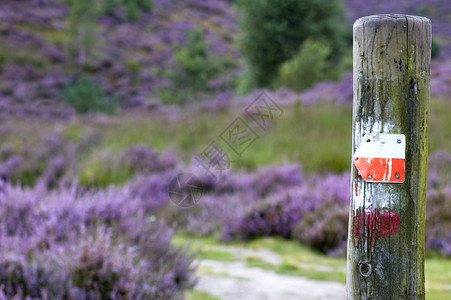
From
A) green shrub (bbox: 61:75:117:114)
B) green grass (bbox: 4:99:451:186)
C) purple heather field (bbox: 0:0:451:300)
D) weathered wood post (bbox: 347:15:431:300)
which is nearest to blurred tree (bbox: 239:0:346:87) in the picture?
purple heather field (bbox: 0:0:451:300)

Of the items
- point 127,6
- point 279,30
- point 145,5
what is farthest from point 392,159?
point 145,5

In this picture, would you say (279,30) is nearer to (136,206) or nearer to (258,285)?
(136,206)

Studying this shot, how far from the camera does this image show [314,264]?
4496 mm

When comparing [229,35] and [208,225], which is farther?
[229,35]

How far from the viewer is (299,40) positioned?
1867cm

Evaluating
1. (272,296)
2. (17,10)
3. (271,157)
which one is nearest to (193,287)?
(272,296)

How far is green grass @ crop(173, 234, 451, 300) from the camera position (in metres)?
3.74

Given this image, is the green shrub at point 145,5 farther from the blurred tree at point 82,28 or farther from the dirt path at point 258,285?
the dirt path at point 258,285

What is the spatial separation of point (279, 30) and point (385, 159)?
17.4 m

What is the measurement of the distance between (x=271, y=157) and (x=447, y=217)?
3924 millimetres

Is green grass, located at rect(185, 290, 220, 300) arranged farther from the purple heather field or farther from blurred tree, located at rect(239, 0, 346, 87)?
blurred tree, located at rect(239, 0, 346, 87)

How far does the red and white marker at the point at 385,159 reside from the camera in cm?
169

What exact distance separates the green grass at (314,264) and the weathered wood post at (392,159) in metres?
1.98

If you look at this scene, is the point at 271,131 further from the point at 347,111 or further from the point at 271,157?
the point at 347,111
